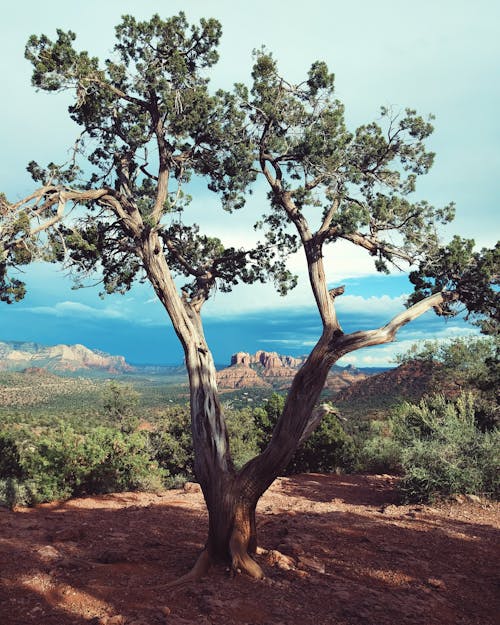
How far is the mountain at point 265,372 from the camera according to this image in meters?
139

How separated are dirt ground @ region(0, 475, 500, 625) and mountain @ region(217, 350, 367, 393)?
11594 centimetres

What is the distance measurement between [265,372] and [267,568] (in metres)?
167

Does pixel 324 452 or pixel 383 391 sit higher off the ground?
pixel 383 391

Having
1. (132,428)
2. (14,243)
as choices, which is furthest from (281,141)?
(132,428)

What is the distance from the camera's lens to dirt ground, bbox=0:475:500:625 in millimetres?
5012

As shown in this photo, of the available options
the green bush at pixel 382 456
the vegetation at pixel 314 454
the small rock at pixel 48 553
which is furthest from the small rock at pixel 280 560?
the green bush at pixel 382 456

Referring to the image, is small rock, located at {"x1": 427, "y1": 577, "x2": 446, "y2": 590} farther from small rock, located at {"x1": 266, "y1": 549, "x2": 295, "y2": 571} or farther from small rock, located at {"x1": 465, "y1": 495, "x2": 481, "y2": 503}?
small rock, located at {"x1": 465, "y1": 495, "x2": 481, "y2": 503}

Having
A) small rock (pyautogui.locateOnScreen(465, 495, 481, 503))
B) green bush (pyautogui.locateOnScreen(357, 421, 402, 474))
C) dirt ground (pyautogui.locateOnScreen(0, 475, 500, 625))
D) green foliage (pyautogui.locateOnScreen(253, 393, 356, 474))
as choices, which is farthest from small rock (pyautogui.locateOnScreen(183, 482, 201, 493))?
green foliage (pyautogui.locateOnScreen(253, 393, 356, 474))

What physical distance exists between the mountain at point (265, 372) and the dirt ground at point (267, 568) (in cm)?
11594

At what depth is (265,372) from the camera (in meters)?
172

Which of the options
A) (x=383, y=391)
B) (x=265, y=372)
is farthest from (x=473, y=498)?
(x=265, y=372)

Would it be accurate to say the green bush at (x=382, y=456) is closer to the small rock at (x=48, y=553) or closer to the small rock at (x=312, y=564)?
the small rock at (x=312, y=564)

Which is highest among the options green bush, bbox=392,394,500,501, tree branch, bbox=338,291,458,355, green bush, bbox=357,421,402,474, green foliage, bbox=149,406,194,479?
tree branch, bbox=338,291,458,355

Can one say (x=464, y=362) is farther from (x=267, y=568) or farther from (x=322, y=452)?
(x=267, y=568)
